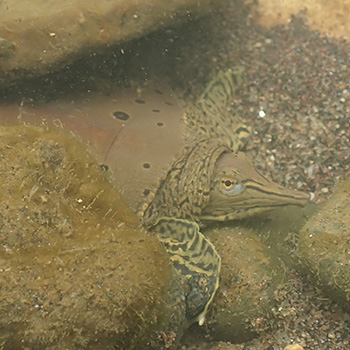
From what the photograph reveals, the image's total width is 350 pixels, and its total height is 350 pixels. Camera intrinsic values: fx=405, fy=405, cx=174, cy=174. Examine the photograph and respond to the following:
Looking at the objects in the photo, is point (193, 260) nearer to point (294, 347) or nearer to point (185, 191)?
point (185, 191)

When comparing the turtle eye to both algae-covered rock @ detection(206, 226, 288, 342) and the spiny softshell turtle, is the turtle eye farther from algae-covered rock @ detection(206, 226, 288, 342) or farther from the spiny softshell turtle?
algae-covered rock @ detection(206, 226, 288, 342)

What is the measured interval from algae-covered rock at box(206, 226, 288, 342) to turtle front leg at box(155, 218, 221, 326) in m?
0.11

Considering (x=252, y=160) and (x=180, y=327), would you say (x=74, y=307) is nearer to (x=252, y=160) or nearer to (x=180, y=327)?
(x=180, y=327)

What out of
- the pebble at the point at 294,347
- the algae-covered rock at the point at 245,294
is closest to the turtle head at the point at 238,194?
the algae-covered rock at the point at 245,294

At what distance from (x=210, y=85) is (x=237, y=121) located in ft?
2.08

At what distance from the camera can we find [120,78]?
15.8ft

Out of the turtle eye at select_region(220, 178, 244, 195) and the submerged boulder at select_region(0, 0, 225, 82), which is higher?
the submerged boulder at select_region(0, 0, 225, 82)

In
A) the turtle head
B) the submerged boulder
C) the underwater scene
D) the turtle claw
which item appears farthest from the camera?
the turtle head

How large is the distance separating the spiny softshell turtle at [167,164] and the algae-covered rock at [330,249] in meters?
0.71

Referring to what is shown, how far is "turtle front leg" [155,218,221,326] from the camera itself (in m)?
3.42

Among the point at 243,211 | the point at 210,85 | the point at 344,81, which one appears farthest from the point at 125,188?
the point at 344,81

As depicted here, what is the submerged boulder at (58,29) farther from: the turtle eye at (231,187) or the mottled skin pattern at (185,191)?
the turtle eye at (231,187)

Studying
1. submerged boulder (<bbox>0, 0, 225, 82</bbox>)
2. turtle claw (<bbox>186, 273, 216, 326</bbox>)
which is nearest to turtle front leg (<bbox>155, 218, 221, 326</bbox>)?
turtle claw (<bbox>186, 273, 216, 326</bbox>)

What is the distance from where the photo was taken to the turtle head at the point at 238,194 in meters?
4.46
